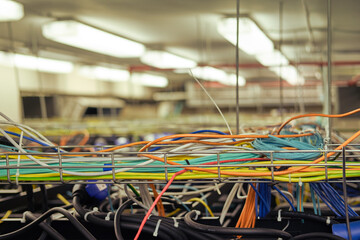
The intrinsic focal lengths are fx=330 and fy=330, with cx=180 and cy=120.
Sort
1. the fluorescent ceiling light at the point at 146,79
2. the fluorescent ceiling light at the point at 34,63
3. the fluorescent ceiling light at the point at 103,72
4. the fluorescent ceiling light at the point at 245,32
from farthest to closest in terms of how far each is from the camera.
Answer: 1. the fluorescent ceiling light at the point at 146,79
2. the fluorescent ceiling light at the point at 103,72
3. the fluorescent ceiling light at the point at 34,63
4. the fluorescent ceiling light at the point at 245,32

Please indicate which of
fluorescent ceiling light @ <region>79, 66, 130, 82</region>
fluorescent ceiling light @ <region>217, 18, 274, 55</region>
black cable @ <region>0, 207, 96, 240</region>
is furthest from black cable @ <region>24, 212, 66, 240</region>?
fluorescent ceiling light @ <region>79, 66, 130, 82</region>

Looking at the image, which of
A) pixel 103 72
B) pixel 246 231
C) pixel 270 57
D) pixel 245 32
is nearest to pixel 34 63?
pixel 103 72

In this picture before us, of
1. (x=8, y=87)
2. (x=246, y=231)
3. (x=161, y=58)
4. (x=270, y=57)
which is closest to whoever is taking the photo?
(x=246, y=231)

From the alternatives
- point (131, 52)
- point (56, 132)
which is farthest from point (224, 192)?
point (56, 132)

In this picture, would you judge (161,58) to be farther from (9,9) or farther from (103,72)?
(9,9)

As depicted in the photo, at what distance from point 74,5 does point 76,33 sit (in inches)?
19.2

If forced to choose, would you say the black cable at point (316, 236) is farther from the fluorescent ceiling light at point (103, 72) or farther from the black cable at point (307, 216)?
the fluorescent ceiling light at point (103, 72)

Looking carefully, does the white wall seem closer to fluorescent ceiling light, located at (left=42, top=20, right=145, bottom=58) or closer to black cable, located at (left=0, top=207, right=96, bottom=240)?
fluorescent ceiling light, located at (left=42, top=20, right=145, bottom=58)

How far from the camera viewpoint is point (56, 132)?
354cm

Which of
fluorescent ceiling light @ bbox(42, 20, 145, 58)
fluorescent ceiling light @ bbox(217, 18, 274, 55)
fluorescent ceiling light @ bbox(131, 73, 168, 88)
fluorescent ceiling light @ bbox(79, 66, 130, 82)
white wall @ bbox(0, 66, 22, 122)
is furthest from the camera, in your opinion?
fluorescent ceiling light @ bbox(131, 73, 168, 88)

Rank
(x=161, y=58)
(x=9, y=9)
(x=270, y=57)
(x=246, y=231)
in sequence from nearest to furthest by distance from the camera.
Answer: (x=246, y=231), (x=9, y=9), (x=161, y=58), (x=270, y=57)

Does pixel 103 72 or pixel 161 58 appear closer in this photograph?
pixel 161 58

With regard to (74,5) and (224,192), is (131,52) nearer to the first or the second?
(74,5)

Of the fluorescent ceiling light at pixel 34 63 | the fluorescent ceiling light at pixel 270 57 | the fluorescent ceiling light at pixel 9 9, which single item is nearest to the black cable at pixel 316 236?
the fluorescent ceiling light at pixel 9 9
